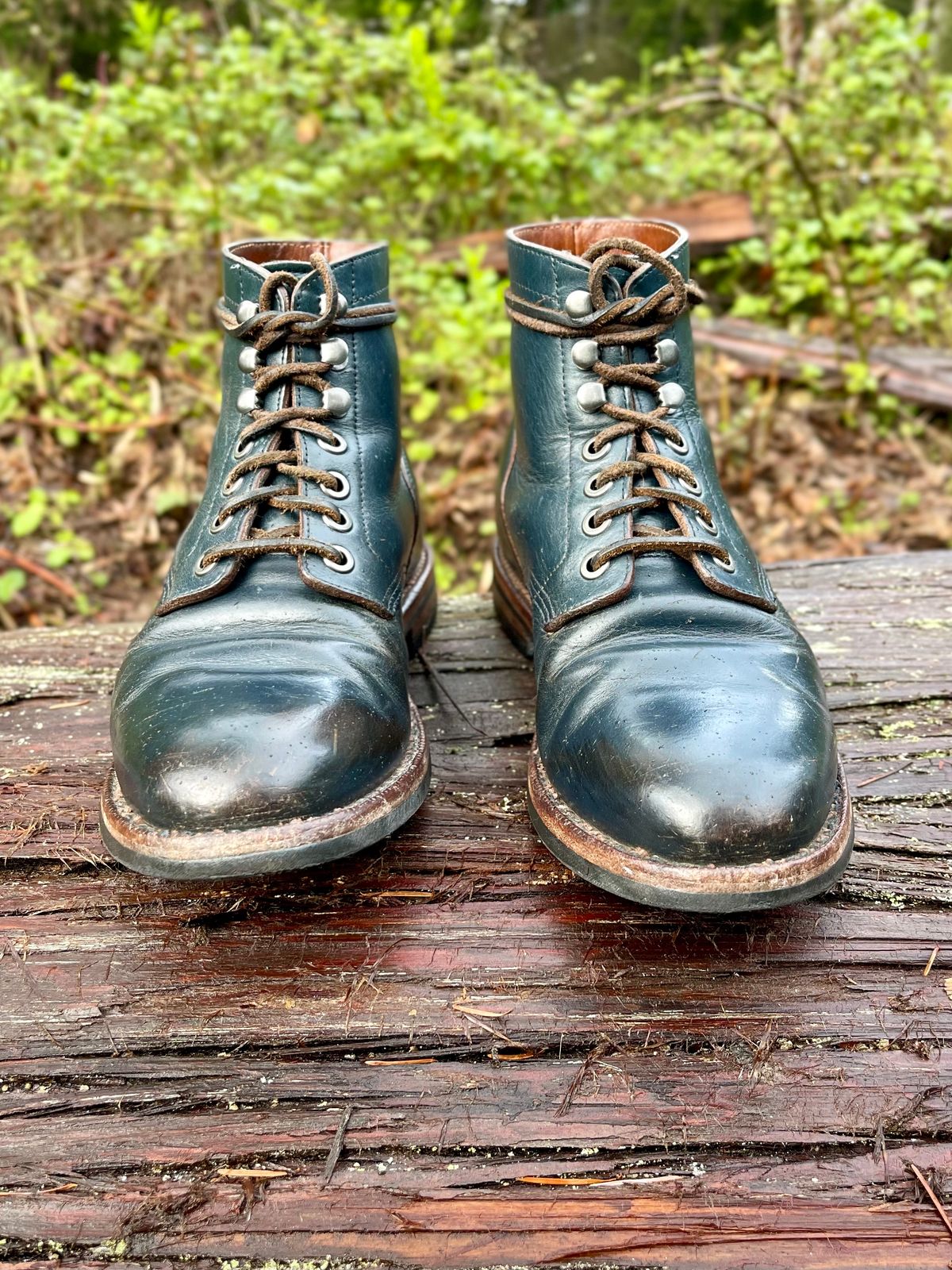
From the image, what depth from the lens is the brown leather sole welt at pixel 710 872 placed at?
1.24m

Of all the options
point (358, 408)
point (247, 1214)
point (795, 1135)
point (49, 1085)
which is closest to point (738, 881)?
point (795, 1135)

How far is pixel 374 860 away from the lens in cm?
151

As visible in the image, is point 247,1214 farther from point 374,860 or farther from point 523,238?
point 523,238

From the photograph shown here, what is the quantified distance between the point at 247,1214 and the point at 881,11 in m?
6.00

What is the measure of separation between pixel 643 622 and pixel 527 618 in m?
0.50

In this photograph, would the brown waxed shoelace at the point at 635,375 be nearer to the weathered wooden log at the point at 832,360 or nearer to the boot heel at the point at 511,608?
the boot heel at the point at 511,608

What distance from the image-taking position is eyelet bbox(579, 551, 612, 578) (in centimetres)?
164

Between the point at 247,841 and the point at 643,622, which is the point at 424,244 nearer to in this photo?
the point at 643,622

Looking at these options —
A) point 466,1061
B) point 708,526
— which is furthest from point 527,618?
point 466,1061

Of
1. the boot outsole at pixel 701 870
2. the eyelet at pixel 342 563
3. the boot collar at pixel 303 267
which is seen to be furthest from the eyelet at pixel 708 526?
the boot collar at pixel 303 267

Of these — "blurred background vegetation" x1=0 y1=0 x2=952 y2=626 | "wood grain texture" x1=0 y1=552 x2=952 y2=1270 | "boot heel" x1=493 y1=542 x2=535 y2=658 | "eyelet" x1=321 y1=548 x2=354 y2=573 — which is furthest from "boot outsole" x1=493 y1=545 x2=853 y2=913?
"blurred background vegetation" x1=0 y1=0 x2=952 y2=626

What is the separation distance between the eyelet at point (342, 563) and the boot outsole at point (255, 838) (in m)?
0.38

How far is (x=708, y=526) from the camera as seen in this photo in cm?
167

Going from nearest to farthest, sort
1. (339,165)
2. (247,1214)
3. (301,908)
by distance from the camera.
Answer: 1. (247,1214)
2. (301,908)
3. (339,165)
